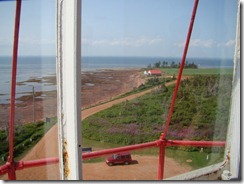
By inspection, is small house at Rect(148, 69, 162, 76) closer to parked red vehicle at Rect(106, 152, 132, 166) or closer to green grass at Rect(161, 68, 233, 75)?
green grass at Rect(161, 68, 233, 75)

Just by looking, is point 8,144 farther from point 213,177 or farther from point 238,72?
point 238,72

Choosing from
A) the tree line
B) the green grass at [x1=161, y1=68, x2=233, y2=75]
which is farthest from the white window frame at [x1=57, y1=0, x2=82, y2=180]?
the green grass at [x1=161, y1=68, x2=233, y2=75]

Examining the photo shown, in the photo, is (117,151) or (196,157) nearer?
(117,151)

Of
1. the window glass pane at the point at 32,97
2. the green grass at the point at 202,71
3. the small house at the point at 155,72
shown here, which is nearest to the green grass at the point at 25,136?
the window glass pane at the point at 32,97

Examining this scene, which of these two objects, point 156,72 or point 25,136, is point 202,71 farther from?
point 25,136

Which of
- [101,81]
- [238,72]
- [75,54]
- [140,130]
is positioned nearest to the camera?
[75,54]

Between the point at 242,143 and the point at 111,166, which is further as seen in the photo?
the point at 111,166

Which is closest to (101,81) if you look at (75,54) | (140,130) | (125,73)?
(125,73)

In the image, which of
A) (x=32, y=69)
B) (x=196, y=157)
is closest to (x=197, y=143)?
(x=196, y=157)
